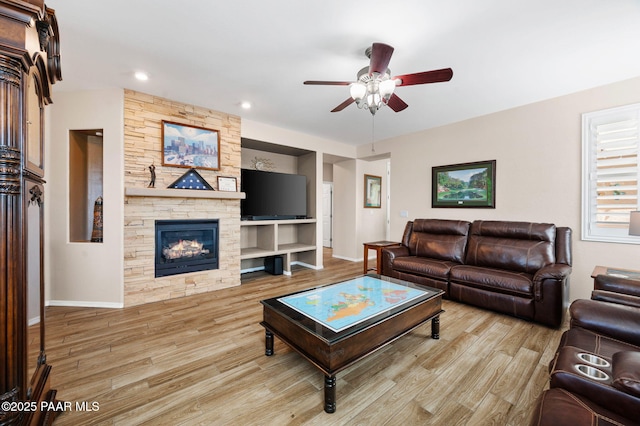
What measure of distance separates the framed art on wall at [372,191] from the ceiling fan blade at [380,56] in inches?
159

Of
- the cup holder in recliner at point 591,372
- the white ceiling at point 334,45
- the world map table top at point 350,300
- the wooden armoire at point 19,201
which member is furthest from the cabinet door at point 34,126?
the cup holder in recliner at point 591,372

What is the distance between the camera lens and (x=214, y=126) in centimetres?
373

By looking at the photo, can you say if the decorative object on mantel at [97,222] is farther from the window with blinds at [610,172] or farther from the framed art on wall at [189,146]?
the window with blinds at [610,172]

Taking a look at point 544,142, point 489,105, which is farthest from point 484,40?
point 544,142

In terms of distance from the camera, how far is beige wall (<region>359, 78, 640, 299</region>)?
9.66 feet

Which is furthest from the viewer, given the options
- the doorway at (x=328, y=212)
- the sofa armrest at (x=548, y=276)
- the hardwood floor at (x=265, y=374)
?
the doorway at (x=328, y=212)

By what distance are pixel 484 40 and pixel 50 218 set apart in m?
4.85

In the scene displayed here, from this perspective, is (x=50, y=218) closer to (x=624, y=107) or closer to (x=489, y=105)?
(x=489, y=105)

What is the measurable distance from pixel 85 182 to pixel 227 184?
1726 mm

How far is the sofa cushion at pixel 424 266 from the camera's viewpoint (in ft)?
11.0

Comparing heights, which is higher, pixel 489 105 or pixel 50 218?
pixel 489 105

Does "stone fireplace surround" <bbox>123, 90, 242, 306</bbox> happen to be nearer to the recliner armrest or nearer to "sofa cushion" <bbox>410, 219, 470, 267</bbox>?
"sofa cushion" <bbox>410, 219, 470, 267</bbox>

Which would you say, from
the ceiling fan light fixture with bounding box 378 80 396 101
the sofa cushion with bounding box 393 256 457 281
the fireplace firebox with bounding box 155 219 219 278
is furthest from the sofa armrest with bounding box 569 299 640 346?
the fireplace firebox with bounding box 155 219 219 278

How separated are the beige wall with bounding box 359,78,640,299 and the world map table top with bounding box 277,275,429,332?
7.54ft
